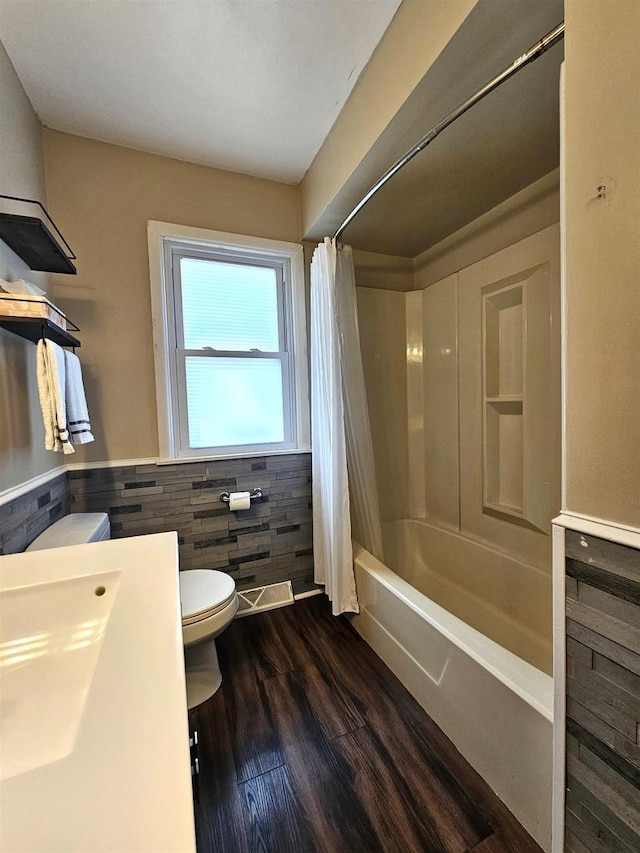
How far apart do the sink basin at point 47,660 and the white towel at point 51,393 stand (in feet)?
1.90

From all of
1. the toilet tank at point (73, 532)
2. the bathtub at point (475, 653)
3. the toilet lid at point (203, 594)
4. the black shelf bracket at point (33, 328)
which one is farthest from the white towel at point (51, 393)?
the bathtub at point (475, 653)

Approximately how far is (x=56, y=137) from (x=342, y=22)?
141 centimetres

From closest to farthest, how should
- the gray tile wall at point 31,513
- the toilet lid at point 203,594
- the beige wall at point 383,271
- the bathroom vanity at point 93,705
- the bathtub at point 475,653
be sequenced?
the bathroom vanity at point 93,705 → the bathtub at point 475,653 → the gray tile wall at point 31,513 → the toilet lid at point 203,594 → the beige wall at point 383,271

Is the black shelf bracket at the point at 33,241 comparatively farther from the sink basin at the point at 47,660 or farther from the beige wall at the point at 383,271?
the beige wall at the point at 383,271

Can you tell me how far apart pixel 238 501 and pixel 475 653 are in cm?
131

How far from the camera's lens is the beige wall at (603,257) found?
0.63 meters

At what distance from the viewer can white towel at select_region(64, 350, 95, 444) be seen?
134 cm

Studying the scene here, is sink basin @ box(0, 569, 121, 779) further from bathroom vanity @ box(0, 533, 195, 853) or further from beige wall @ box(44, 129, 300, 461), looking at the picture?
beige wall @ box(44, 129, 300, 461)

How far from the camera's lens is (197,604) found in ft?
4.73

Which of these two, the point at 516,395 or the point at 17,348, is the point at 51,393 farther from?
the point at 516,395

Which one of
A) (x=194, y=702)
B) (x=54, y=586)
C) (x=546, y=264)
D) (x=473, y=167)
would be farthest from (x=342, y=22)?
(x=194, y=702)

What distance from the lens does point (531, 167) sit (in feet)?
5.13

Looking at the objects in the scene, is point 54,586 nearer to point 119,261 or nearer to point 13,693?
point 13,693

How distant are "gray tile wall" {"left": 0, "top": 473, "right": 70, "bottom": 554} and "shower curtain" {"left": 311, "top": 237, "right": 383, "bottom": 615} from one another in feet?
4.10
